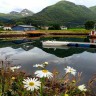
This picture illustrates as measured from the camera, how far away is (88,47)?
5050 cm

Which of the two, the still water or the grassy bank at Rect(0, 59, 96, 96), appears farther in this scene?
the still water

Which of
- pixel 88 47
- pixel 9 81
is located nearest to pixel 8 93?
pixel 9 81

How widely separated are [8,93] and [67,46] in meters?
48.5

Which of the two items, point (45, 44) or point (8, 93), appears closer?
point (8, 93)

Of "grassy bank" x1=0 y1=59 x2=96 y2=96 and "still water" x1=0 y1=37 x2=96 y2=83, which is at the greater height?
"grassy bank" x1=0 y1=59 x2=96 y2=96

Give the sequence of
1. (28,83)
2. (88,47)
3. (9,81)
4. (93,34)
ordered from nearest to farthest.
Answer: (28,83)
(9,81)
(88,47)
(93,34)

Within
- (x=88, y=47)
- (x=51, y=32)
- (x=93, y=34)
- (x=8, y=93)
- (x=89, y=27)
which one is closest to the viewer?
(x=8, y=93)

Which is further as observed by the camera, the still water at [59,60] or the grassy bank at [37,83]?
the still water at [59,60]

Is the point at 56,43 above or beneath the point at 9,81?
beneath

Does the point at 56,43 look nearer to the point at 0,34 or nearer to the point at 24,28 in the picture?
the point at 0,34

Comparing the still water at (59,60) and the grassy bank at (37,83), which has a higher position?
the grassy bank at (37,83)

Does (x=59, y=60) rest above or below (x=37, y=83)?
below

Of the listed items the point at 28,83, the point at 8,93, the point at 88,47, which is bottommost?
the point at 88,47

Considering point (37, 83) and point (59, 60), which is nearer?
point (37, 83)
